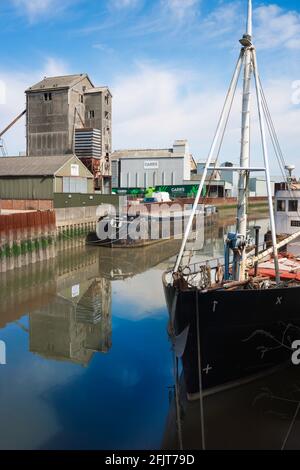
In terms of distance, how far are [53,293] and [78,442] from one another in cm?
1444

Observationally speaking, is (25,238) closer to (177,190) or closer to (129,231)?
(129,231)

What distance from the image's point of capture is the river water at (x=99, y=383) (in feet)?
32.4

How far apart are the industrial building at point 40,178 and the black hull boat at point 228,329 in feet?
107

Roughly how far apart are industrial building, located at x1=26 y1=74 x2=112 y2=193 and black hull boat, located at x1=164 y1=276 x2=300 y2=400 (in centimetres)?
4143

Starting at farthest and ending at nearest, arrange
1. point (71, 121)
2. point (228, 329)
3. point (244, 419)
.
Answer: point (71, 121) < point (228, 329) < point (244, 419)

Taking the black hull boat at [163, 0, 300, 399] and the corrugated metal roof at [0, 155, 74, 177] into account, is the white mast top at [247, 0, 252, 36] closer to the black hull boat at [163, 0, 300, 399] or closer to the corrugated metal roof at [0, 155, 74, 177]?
the black hull boat at [163, 0, 300, 399]

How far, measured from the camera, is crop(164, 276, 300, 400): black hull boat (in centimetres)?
1077

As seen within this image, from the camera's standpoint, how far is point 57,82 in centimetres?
5194

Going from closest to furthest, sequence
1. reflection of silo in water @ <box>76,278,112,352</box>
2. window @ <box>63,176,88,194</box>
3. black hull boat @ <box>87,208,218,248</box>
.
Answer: reflection of silo in water @ <box>76,278,112,352</box> < black hull boat @ <box>87,208,218,248</box> < window @ <box>63,176,88,194</box>

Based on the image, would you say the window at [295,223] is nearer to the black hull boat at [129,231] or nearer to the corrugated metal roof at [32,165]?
the black hull boat at [129,231]

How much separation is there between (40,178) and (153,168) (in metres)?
31.3

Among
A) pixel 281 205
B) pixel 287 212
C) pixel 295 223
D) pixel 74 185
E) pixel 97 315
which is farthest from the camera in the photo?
pixel 74 185

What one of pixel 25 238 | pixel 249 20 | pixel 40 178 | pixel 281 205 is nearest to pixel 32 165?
pixel 40 178
